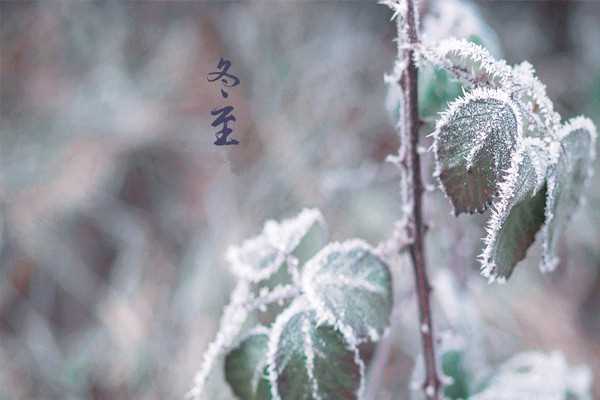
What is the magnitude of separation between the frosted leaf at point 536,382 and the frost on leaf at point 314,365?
284 millimetres

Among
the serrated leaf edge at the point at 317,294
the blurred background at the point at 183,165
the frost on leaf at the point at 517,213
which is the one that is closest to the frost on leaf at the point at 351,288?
the serrated leaf edge at the point at 317,294

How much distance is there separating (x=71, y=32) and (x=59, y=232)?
586 mm

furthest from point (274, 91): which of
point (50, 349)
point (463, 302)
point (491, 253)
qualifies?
point (491, 253)

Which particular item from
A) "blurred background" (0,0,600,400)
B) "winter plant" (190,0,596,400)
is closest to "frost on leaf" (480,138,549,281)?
"winter plant" (190,0,596,400)

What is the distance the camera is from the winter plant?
1.46 ft

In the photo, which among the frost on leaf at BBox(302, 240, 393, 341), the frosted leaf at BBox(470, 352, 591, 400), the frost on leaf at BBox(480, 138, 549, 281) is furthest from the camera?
the frosted leaf at BBox(470, 352, 591, 400)

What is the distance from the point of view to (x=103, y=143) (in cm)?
194

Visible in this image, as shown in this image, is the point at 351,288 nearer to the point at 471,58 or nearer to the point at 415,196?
the point at 415,196

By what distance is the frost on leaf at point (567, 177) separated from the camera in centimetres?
49

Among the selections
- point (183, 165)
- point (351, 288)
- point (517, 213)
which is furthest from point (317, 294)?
point (183, 165)

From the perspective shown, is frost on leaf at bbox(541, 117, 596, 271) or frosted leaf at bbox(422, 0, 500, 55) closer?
frost on leaf at bbox(541, 117, 596, 271)

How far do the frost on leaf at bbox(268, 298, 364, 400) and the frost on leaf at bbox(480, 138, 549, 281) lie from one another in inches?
5.3

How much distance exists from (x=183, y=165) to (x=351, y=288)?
1548 mm

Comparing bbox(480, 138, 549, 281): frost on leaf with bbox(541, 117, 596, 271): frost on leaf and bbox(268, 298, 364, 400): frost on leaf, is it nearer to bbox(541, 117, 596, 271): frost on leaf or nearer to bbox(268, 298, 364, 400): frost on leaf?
bbox(541, 117, 596, 271): frost on leaf
